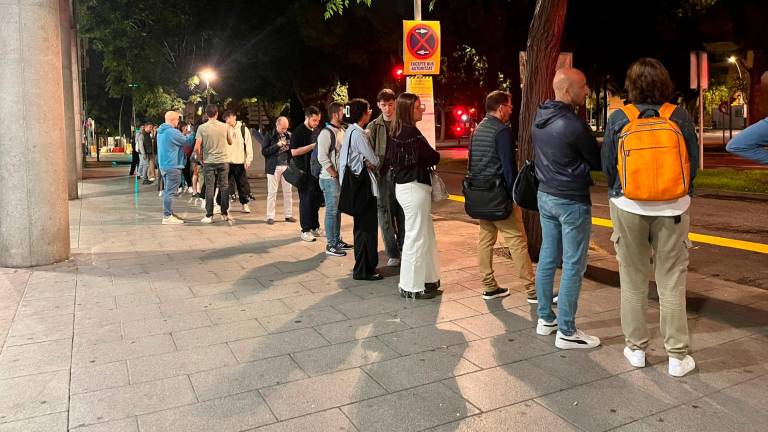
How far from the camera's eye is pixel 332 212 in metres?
8.28

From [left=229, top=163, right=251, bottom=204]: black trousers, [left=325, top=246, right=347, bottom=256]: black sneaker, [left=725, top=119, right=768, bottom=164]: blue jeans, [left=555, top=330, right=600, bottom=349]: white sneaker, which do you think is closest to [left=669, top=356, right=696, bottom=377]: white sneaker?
[left=555, top=330, right=600, bottom=349]: white sneaker

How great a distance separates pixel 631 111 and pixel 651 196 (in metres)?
0.51

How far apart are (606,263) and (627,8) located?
1995 centimetres

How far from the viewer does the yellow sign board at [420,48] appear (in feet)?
35.2

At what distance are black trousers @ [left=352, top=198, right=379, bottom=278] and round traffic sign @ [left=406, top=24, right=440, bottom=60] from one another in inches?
183

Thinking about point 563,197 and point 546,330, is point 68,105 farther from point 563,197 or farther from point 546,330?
point 563,197

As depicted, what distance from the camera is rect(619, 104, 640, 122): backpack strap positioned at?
3.99m

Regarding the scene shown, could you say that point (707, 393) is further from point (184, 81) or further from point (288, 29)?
point (184, 81)

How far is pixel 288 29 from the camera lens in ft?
93.5

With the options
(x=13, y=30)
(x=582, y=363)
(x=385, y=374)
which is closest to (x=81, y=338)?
(x=385, y=374)

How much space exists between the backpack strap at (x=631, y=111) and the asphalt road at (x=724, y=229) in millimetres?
3723

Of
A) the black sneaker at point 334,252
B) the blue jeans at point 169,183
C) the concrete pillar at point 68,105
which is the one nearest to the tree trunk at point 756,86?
the blue jeans at point 169,183

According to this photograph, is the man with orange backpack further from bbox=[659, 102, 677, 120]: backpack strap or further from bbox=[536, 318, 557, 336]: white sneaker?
bbox=[536, 318, 557, 336]: white sneaker

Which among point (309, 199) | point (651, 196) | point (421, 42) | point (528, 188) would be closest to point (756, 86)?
point (421, 42)
